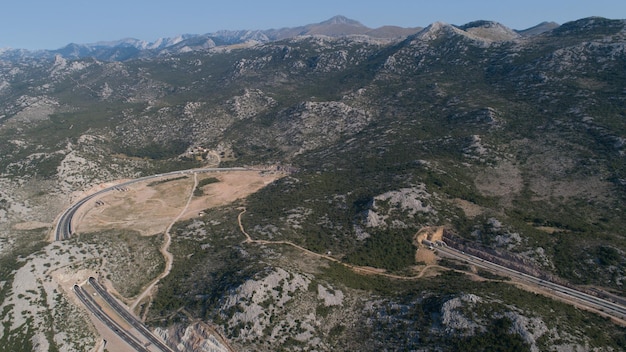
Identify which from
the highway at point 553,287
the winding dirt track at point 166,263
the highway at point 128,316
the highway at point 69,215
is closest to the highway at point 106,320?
the highway at point 128,316

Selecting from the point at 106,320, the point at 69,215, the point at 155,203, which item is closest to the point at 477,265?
the point at 106,320

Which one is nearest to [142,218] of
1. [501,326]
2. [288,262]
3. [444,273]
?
[288,262]

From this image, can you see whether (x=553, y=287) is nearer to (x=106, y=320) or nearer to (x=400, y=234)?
(x=400, y=234)

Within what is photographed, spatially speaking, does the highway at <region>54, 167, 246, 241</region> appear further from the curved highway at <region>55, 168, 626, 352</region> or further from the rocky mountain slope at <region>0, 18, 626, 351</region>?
the curved highway at <region>55, 168, 626, 352</region>

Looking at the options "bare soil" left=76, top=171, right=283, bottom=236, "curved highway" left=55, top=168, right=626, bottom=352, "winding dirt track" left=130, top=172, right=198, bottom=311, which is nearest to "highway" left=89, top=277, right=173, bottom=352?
"curved highway" left=55, top=168, right=626, bottom=352

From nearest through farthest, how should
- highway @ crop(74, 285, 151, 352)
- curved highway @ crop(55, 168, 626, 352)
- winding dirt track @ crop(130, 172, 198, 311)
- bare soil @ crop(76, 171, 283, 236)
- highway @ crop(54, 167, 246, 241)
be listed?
1. highway @ crop(74, 285, 151, 352)
2. curved highway @ crop(55, 168, 626, 352)
3. winding dirt track @ crop(130, 172, 198, 311)
4. highway @ crop(54, 167, 246, 241)
5. bare soil @ crop(76, 171, 283, 236)

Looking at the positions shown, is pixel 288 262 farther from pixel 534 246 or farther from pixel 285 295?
pixel 534 246
